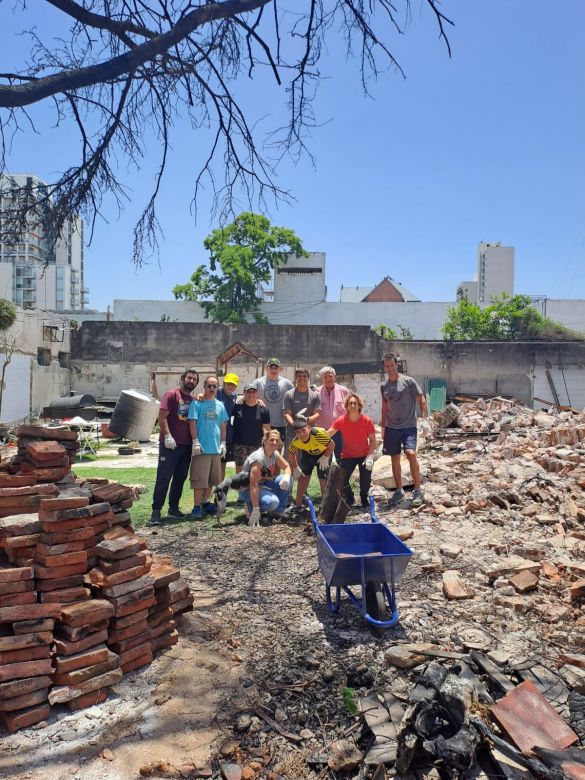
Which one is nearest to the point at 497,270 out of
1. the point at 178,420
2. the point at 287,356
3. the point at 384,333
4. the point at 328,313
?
the point at 328,313

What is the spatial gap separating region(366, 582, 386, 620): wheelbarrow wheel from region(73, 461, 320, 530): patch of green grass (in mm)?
2953

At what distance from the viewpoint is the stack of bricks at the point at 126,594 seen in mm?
3506

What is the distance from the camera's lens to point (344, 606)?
463cm

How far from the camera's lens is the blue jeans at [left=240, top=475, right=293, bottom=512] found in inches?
281

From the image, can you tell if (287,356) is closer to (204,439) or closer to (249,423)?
(249,423)

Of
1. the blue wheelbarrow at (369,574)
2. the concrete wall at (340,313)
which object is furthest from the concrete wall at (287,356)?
the blue wheelbarrow at (369,574)

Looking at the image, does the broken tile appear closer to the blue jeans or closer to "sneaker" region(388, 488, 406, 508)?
the blue jeans

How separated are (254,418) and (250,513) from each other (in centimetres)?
134

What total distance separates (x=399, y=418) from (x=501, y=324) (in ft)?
88.7

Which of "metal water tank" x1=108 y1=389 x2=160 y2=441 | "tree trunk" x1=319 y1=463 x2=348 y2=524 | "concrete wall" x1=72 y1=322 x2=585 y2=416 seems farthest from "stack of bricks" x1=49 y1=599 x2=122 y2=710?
"concrete wall" x1=72 y1=322 x2=585 y2=416

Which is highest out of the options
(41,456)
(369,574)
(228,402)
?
(228,402)

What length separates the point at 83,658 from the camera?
328 cm

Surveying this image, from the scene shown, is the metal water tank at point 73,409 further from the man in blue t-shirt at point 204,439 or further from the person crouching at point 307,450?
the person crouching at point 307,450

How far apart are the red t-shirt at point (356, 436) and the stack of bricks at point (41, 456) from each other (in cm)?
388
